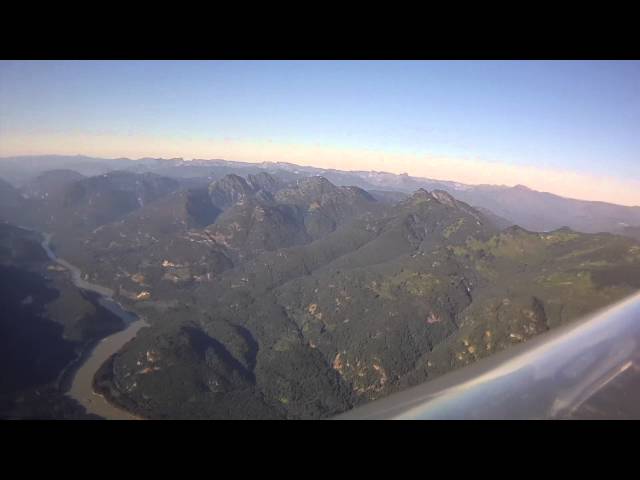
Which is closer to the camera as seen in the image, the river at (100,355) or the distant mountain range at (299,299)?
the river at (100,355)

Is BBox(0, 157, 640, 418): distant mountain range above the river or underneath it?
above

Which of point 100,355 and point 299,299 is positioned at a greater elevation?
point 299,299

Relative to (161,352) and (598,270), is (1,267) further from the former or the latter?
(598,270)

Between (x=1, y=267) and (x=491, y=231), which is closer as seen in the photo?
(x=1, y=267)

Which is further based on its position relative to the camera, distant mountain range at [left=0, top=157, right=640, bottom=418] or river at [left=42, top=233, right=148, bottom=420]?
distant mountain range at [left=0, top=157, right=640, bottom=418]

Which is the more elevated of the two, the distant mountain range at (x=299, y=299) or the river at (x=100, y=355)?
the distant mountain range at (x=299, y=299)

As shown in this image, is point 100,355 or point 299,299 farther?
Answer: point 299,299
